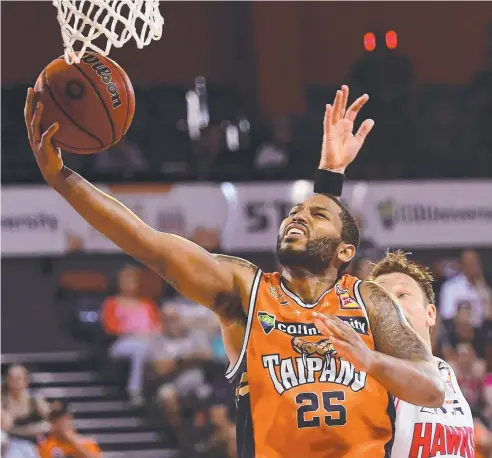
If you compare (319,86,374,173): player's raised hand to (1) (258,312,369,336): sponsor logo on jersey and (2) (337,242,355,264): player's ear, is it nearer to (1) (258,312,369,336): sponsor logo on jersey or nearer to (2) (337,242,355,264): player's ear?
(2) (337,242,355,264): player's ear

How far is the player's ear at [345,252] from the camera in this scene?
3.67 meters

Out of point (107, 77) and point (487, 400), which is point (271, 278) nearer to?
point (107, 77)

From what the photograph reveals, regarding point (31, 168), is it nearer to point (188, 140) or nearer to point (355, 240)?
point (188, 140)

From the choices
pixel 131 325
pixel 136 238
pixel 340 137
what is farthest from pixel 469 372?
pixel 136 238

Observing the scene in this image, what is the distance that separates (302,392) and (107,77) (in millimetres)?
1274

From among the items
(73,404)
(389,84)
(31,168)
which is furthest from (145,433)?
(389,84)

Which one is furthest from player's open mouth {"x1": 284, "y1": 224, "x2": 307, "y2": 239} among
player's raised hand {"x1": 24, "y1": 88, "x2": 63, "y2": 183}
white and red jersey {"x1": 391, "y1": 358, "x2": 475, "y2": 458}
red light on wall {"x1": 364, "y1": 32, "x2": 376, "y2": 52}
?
red light on wall {"x1": 364, "y1": 32, "x2": 376, "y2": 52}

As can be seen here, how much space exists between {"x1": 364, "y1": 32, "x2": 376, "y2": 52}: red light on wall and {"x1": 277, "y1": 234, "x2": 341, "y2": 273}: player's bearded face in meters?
8.98

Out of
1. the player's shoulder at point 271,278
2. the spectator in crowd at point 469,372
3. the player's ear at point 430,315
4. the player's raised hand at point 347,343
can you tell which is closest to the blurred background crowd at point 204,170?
the spectator in crowd at point 469,372

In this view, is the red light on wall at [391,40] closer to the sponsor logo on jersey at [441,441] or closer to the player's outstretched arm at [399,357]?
the sponsor logo on jersey at [441,441]

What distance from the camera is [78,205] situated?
3.43 meters

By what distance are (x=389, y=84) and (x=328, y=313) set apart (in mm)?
7913

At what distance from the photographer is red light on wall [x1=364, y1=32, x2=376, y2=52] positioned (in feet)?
40.6

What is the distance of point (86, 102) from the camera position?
3539 millimetres
